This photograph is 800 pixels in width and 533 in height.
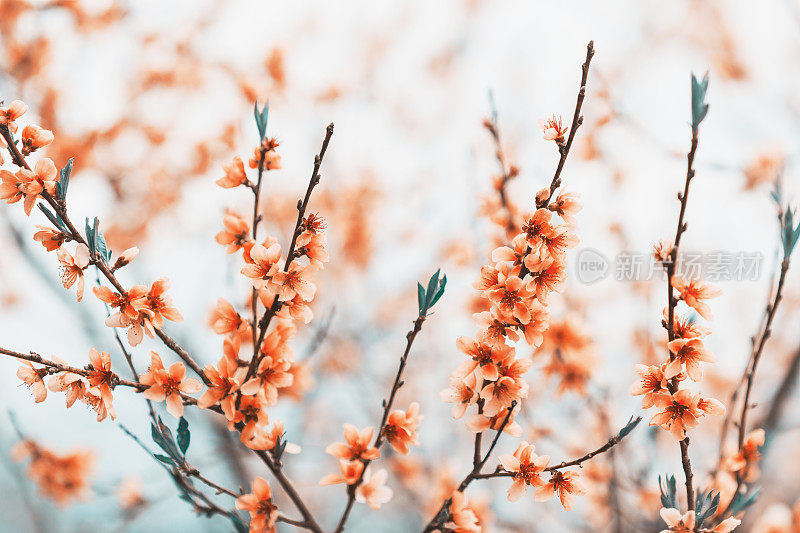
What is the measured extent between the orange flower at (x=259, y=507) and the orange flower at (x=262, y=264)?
18.1 inches

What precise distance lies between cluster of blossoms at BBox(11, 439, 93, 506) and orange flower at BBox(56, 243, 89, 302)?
1737 millimetres

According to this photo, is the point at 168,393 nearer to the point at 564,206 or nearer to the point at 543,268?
the point at 543,268

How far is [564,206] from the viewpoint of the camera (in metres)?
1.15

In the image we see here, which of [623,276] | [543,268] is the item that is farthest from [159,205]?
[543,268]

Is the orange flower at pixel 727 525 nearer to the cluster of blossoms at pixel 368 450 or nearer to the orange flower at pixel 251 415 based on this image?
the cluster of blossoms at pixel 368 450

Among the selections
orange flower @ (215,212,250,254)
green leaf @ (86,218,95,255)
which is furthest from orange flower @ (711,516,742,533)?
green leaf @ (86,218,95,255)

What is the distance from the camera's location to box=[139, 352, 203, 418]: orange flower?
108cm

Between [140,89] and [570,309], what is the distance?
367cm

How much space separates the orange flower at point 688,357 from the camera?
1062 millimetres

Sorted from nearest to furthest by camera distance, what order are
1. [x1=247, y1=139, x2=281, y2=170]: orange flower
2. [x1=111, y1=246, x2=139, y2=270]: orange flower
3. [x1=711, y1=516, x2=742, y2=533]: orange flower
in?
[x1=711, y1=516, x2=742, y2=533]: orange flower
[x1=111, y1=246, x2=139, y2=270]: orange flower
[x1=247, y1=139, x2=281, y2=170]: orange flower

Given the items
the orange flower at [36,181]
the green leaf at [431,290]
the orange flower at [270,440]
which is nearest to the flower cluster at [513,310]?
the green leaf at [431,290]

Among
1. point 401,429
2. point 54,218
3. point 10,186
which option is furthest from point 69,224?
point 401,429

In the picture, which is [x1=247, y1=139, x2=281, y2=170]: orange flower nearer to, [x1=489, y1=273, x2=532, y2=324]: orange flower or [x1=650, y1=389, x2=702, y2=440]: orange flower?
[x1=489, y1=273, x2=532, y2=324]: orange flower

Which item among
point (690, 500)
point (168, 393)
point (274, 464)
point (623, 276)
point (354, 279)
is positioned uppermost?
point (354, 279)
